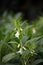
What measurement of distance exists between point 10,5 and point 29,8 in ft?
2.01

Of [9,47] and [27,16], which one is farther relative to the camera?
[27,16]

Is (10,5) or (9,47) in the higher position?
(10,5)

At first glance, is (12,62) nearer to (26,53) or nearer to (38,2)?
(26,53)

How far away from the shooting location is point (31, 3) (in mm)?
8750

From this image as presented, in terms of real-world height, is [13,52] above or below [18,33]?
below

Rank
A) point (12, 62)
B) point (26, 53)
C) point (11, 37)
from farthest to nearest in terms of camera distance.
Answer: point (11, 37) < point (12, 62) < point (26, 53)

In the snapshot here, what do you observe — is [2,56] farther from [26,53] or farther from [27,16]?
[27,16]

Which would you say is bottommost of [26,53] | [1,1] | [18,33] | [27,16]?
[26,53]

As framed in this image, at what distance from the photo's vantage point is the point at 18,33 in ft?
7.28

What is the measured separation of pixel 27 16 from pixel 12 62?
6516 millimetres

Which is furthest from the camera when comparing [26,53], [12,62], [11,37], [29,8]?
[29,8]

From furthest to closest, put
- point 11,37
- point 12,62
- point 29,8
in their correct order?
1. point 29,8
2. point 11,37
3. point 12,62

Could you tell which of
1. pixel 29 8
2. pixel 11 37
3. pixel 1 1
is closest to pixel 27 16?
pixel 29 8

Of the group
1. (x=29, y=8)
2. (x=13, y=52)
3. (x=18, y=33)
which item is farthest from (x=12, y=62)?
(x=29, y=8)
